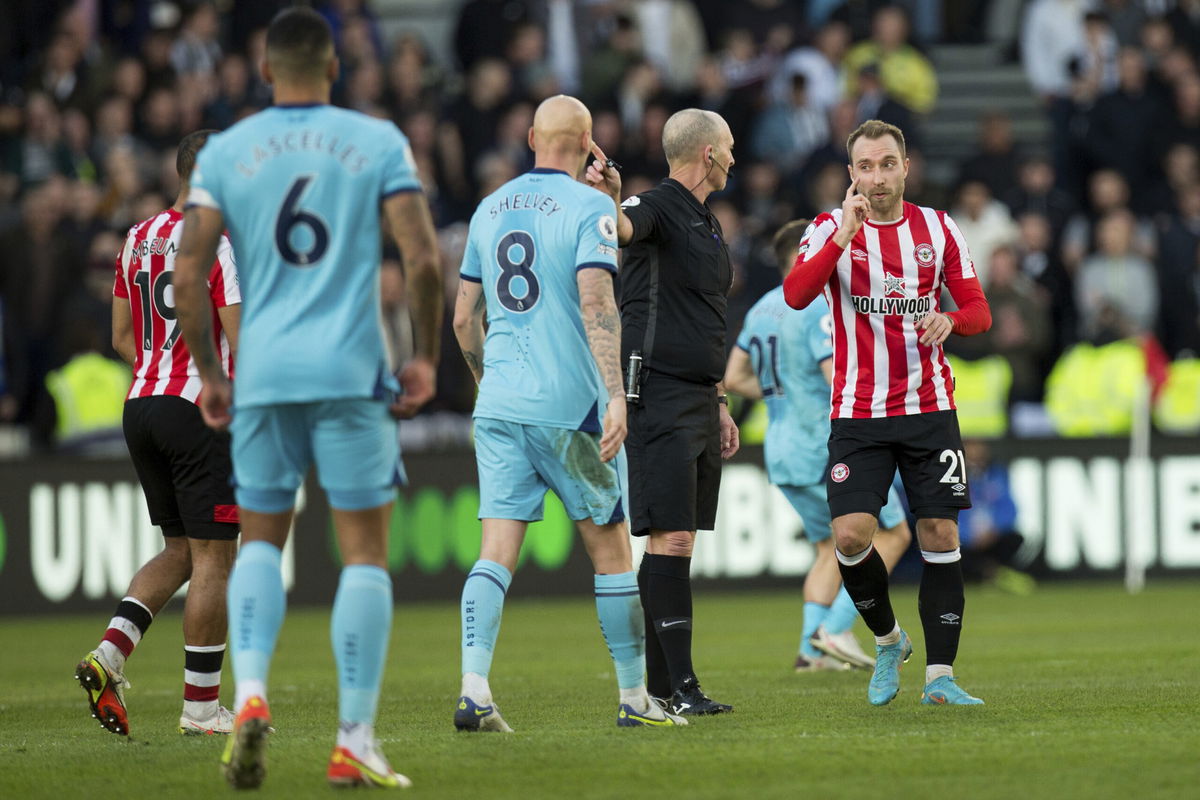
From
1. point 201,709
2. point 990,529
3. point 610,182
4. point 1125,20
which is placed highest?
point 1125,20

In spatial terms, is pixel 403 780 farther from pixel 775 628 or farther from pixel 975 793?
pixel 775 628

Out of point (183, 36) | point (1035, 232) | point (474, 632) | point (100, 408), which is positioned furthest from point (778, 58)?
point (474, 632)

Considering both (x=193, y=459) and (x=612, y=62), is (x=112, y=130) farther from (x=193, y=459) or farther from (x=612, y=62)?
(x=193, y=459)

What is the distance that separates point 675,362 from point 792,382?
3.16 meters

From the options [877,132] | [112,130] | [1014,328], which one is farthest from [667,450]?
[112,130]

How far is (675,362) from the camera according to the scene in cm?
766

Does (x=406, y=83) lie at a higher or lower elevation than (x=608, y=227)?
higher

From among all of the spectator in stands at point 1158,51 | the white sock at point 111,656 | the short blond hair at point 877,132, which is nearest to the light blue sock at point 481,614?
the white sock at point 111,656

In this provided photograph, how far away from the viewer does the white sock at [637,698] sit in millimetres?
7203

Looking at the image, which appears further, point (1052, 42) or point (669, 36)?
point (1052, 42)

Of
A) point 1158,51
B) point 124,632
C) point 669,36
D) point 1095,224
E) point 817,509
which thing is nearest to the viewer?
point 124,632

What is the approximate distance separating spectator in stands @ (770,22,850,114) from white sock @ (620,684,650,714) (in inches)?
561

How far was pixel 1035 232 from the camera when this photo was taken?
18.8 meters

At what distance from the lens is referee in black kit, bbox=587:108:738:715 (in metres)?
7.59
